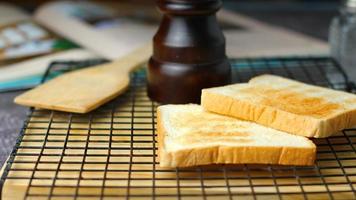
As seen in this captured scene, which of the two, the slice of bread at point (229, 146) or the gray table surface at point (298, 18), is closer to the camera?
the slice of bread at point (229, 146)

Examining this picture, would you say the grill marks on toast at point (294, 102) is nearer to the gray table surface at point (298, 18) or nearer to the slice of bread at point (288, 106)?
the slice of bread at point (288, 106)

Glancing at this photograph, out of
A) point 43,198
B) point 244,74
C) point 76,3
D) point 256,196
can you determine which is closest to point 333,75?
point 244,74

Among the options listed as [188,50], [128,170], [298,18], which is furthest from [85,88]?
[298,18]

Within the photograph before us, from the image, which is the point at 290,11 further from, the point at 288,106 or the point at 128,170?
the point at 128,170

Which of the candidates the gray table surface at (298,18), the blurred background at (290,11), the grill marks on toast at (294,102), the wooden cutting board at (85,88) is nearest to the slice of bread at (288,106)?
the grill marks on toast at (294,102)

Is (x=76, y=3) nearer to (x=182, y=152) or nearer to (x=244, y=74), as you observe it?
(x=244, y=74)

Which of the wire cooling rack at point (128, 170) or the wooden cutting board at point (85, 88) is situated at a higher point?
the wire cooling rack at point (128, 170)
